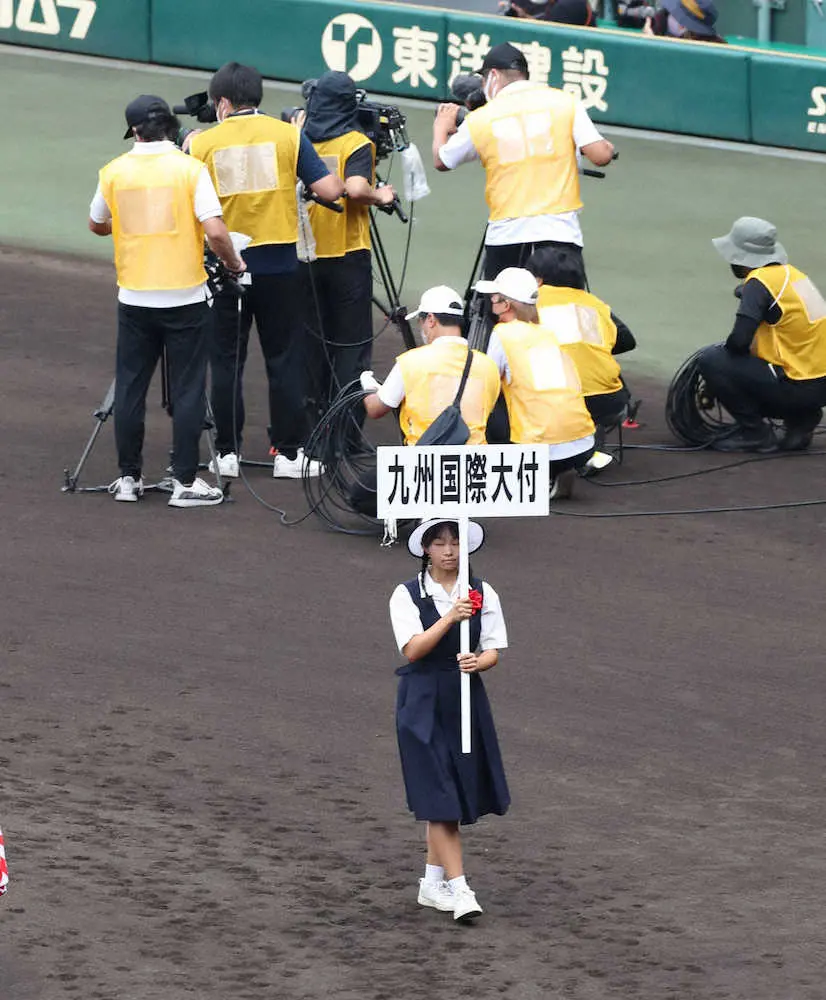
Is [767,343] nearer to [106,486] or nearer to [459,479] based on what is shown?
[106,486]

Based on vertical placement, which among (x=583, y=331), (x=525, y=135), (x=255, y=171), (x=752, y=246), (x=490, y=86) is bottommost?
(x=583, y=331)

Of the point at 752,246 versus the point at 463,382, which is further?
the point at 752,246

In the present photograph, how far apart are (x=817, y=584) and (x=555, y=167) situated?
340 cm

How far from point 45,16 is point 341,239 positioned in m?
11.3

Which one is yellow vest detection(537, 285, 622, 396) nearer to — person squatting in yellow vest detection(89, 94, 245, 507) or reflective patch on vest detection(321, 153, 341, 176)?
reflective patch on vest detection(321, 153, 341, 176)

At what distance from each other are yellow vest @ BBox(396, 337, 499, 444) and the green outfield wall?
386 inches

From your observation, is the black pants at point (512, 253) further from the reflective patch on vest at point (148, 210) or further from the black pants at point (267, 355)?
the reflective patch on vest at point (148, 210)

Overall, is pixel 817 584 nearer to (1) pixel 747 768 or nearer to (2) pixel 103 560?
(1) pixel 747 768

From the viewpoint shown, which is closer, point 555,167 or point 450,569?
point 450,569

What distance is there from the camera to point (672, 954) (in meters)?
7.07

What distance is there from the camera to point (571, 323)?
496 inches

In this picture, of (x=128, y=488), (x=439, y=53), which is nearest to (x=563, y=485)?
Result: (x=128, y=488)

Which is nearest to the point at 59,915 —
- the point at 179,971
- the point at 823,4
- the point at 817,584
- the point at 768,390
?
the point at 179,971

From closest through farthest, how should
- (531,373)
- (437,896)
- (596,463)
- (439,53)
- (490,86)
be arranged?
(437,896) < (531,373) < (596,463) < (490,86) < (439,53)
